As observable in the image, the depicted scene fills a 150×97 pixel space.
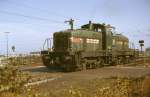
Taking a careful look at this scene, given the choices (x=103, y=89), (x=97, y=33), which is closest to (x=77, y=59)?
(x=97, y=33)

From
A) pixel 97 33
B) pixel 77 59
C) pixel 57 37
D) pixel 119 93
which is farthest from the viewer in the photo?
pixel 97 33

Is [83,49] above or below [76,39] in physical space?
below

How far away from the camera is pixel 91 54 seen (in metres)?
27.4

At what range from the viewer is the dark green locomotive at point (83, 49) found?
83.1 ft

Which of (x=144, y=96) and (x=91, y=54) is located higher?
(x=91, y=54)

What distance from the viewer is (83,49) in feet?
89.6

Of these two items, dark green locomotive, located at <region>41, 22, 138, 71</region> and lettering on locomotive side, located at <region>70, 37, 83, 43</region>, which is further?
lettering on locomotive side, located at <region>70, 37, 83, 43</region>

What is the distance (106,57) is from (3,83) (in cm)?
1995

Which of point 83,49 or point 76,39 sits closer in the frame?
point 76,39

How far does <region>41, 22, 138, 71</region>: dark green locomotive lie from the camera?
83.1 ft

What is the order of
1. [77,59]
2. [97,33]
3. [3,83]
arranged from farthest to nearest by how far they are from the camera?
1. [97,33]
2. [77,59]
3. [3,83]

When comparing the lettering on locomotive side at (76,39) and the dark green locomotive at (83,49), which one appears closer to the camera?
the dark green locomotive at (83,49)

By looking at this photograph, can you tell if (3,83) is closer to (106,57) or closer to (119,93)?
(119,93)

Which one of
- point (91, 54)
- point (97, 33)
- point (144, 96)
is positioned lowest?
point (144, 96)
